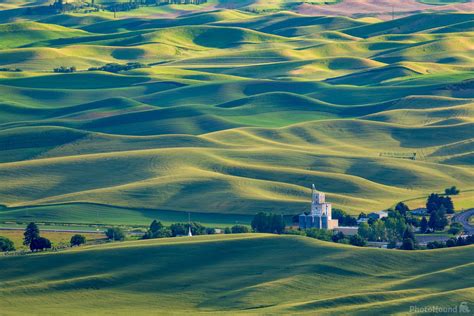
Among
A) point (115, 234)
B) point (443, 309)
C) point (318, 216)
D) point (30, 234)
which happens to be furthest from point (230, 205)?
point (443, 309)

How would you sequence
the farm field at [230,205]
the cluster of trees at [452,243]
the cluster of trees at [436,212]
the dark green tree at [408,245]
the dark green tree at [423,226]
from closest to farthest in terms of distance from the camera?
the farm field at [230,205] → the dark green tree at [408,245] → the cluster of trees at [452,243] → the dark green tree at [423,226] → the cluster of trees at [436,212]

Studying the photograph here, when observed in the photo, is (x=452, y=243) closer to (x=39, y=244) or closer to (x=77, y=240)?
(x=77, y=240)

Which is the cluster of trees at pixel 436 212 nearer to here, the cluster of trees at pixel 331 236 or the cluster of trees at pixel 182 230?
the cluster of trees at pixel 331 236

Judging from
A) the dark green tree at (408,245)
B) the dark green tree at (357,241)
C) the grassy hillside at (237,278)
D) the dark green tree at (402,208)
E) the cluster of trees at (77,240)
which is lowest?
the grassy hillside at (237,278)

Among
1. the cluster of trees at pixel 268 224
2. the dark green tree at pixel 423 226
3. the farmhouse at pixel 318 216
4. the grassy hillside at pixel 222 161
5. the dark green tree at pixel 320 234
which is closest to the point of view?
the dark green tree at pixel 320 234

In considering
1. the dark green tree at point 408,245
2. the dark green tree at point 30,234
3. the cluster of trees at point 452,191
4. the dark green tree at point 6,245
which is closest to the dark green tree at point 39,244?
the dark green tree at point 30,234

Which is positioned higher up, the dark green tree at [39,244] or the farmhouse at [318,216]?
the farmhouse at [318,216]

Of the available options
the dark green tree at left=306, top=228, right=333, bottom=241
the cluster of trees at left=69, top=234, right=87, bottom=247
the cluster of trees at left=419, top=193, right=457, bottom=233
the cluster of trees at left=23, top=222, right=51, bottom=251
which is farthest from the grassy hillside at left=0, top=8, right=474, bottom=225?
the cluster of trees at left=23, top=222, right=51, bottom=251
